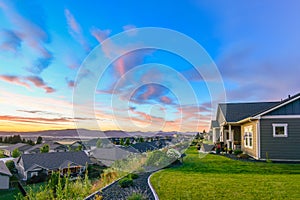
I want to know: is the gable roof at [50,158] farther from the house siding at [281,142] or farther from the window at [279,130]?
the window at [279,130]

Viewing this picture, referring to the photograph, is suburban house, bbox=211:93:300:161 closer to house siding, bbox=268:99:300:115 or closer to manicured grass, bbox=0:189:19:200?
house siding, bbox=268:99:300:115

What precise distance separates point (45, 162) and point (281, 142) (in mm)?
18543

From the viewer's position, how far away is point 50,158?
2031cm

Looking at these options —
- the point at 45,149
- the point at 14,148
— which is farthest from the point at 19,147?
the point at 45,149

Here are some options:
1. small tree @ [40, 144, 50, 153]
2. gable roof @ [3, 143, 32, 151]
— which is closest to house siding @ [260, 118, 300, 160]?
gable roof @ [3, 143, 32, 151]

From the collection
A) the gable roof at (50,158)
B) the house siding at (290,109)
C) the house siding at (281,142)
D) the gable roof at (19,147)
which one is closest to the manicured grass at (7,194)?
the gable roof at (19,147)

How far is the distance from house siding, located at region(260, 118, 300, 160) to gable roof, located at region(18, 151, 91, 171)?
1203 centimetres

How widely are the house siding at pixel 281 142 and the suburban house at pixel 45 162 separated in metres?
11.1

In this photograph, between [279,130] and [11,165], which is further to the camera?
[11,165]

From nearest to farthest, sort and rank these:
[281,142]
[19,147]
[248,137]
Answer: [281,142], [248,137], [19,147]

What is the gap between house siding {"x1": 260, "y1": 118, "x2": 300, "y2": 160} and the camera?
38.8 ft

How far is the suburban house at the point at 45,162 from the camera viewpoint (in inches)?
654

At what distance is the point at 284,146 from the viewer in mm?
11953

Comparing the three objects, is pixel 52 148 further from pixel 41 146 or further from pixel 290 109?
pixel 290 109
